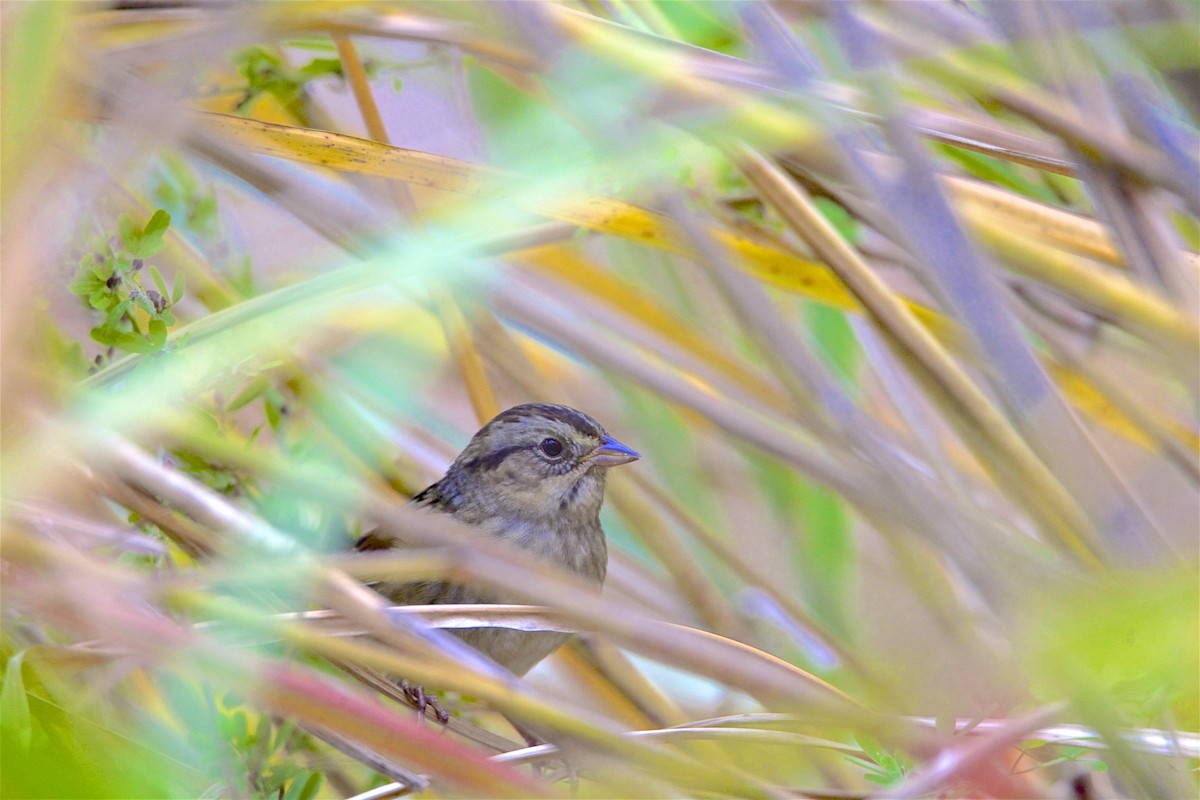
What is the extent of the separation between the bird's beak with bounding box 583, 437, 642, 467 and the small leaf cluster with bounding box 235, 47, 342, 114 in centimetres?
82

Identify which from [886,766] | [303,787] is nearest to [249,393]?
[303,787]

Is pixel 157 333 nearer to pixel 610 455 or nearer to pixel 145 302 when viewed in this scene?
pixel 145 302

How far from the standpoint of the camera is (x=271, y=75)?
1.80m

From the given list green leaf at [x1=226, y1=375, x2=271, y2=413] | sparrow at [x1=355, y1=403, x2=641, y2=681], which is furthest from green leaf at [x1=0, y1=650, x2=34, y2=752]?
sparrow at [x1=355, y1=403, x2=641, y2=681]

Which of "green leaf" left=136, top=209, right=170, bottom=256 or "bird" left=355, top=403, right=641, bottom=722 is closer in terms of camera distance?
"green leaf" left=136, top=209, right=170, bottom=256

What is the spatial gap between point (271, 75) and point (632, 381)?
71 centimetres

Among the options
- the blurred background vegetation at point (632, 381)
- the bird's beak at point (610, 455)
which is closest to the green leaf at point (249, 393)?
the blurred background vegetation at point (632, 381)

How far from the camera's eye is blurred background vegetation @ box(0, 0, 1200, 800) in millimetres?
852

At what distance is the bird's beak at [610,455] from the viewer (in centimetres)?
215

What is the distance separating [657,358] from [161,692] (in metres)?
1.01

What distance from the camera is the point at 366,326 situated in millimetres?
1895

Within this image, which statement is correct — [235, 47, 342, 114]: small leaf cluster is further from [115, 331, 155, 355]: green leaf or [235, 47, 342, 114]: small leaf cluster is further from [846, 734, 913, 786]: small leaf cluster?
[846, 734, 913, 786]: small leaf cluster

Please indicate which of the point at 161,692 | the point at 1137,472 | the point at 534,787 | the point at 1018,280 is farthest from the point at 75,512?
the point at 1137,472

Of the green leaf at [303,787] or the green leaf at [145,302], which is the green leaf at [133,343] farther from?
the green leaf at [303,787]
